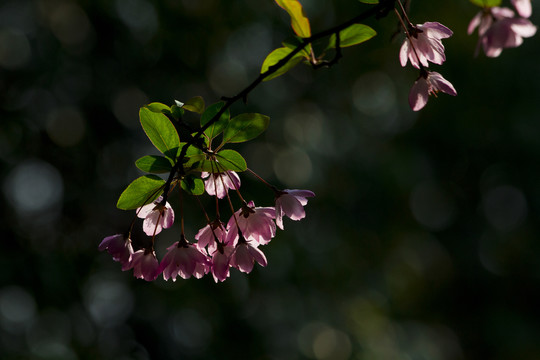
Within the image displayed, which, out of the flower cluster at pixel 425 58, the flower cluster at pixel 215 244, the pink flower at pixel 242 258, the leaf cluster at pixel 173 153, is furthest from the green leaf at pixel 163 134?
the flower cluster at pixel 425 58

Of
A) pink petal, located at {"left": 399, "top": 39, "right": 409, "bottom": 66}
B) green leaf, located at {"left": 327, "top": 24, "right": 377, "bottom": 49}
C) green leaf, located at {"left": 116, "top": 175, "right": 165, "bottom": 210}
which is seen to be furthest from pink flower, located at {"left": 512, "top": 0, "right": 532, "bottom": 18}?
green leaf, located at {"left": 116, "top": 175, "right": 165, "bottom": 210}

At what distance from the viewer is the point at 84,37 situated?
5.76 m

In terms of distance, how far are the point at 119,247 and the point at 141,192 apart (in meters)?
0.23

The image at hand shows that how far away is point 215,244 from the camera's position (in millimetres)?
998

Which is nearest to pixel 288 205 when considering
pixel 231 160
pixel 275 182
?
pixel 231 160

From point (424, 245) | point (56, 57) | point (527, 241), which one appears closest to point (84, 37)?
point (56, 57)

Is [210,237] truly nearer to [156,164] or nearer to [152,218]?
[152,218]

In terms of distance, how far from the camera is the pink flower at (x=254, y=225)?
3.24 feet

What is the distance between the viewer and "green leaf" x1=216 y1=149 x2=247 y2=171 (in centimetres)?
82

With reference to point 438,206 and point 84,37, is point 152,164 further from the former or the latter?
point 438,206

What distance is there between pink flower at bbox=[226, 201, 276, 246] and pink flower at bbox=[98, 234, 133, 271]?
0.19 meters

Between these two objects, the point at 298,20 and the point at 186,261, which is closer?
the point at 298,20

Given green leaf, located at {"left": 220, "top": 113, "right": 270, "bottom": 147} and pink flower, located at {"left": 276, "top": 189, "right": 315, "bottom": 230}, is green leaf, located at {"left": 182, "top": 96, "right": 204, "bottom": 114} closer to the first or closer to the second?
green leaf, located at {"left": 220, "top": 113, "right": 270, "bottom": 147}

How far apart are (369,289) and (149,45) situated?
358 centimetres
